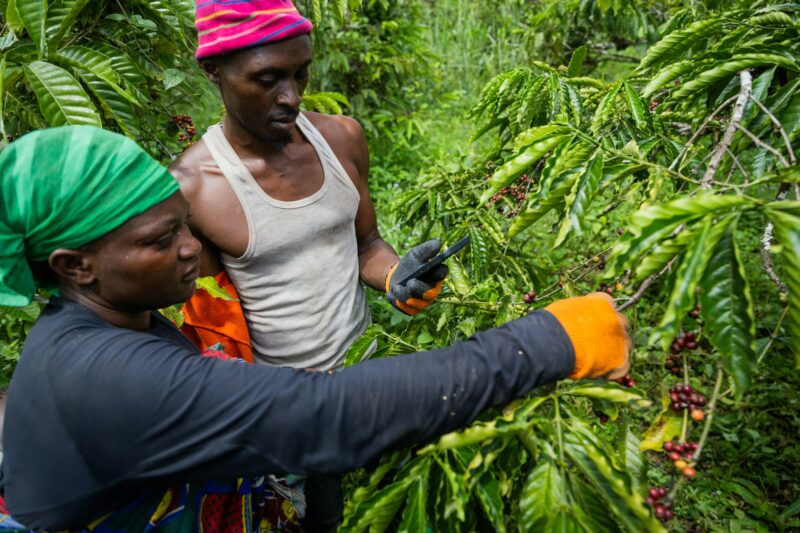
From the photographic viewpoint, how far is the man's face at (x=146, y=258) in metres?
0.99

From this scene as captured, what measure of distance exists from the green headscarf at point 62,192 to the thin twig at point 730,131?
1.02 m

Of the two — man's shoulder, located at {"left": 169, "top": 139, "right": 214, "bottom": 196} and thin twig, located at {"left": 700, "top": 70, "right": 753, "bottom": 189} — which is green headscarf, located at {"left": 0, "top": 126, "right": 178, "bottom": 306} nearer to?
man's shoulder, located at {"left": 169, "top": 139, "right": 214, "bottom": 196}

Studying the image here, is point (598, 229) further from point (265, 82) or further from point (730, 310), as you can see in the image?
point (265, 82)

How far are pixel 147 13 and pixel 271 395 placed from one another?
5.13ft

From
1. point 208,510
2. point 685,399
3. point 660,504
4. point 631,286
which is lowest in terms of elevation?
point 208,510

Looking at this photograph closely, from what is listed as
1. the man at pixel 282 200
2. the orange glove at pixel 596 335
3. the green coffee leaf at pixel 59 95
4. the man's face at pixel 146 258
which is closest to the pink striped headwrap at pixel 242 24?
the man at pixel 282 200

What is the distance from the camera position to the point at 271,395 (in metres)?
0.87

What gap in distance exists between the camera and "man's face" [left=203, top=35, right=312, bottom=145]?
1434 mm

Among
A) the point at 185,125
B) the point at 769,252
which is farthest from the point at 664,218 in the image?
the point at 185,125

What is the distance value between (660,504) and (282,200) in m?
1.25

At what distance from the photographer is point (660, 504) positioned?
90cm

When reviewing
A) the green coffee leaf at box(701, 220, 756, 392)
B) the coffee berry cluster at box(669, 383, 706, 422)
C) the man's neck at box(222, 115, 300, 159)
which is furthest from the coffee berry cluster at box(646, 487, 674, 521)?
the man's neck at box(222, 115, 300, 159)

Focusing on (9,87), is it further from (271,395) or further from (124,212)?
(271,395)

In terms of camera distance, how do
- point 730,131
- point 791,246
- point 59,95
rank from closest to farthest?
point 791,246
point 730,131
point 59,95
